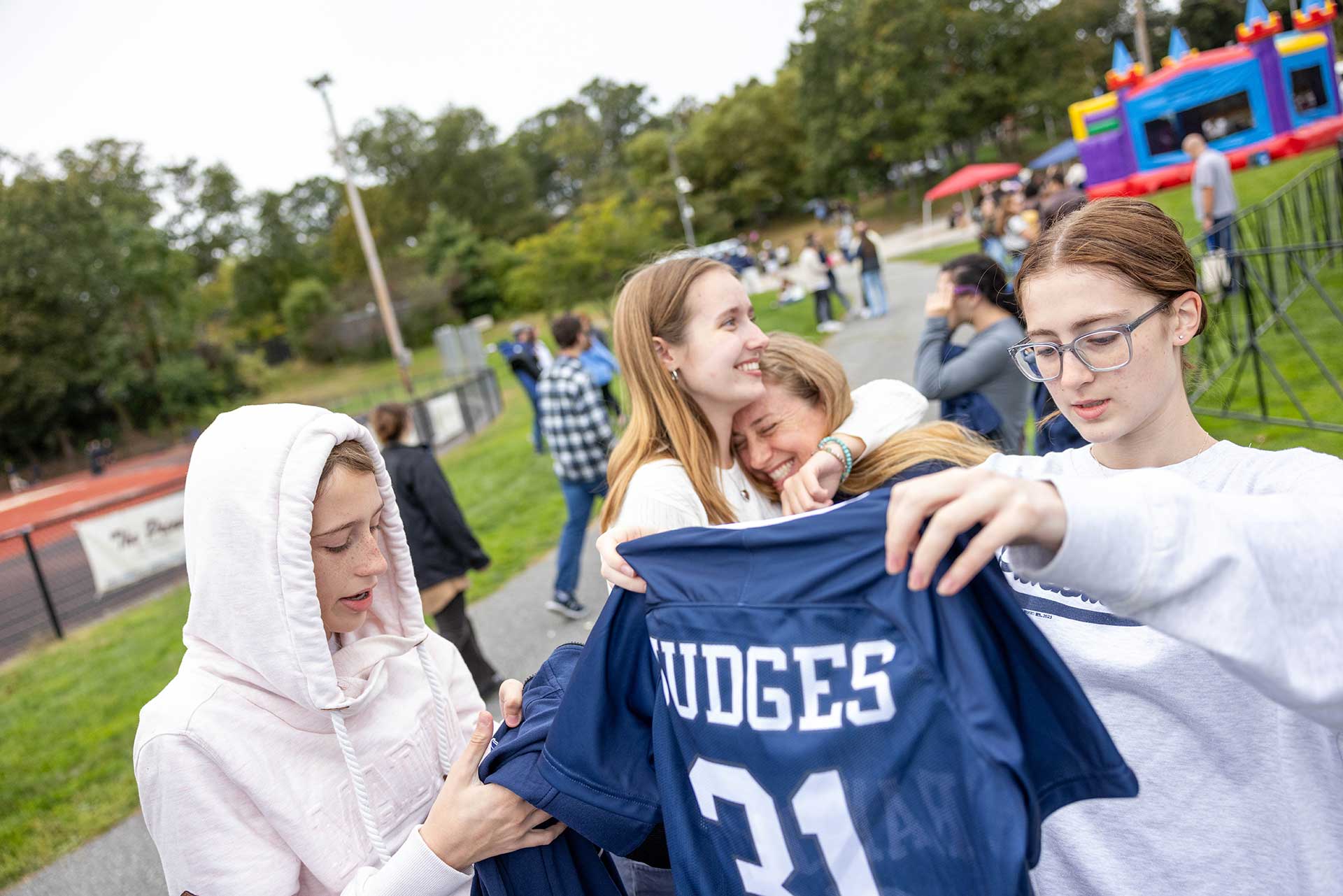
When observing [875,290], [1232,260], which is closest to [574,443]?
[1232,260]

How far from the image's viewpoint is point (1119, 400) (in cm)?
149

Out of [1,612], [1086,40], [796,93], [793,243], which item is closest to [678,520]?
[1,612]

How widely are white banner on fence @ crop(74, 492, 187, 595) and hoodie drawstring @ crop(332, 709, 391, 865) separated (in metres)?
10.8

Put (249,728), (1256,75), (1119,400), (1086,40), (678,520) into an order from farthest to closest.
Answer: (1086,40), (1256,75), (678,520), (249,728), (1119,400)

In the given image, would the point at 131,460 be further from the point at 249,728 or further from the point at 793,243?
the point at 249,728

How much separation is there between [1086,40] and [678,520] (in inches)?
2888

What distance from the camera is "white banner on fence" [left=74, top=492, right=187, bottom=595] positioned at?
1058 cm

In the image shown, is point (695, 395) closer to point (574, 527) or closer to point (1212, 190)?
point (574, 527)

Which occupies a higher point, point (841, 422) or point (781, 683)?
point (841, 422)

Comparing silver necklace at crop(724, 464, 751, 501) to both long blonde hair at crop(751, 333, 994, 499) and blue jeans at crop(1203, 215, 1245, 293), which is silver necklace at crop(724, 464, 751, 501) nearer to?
long blonde hair at crop(751, 333, 994, 499)

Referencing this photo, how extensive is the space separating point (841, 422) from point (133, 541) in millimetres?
11400

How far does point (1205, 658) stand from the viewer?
1273 millimetres

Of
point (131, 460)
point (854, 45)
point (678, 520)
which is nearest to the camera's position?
point (678, 520)

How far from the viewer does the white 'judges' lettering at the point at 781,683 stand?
1.19 m
